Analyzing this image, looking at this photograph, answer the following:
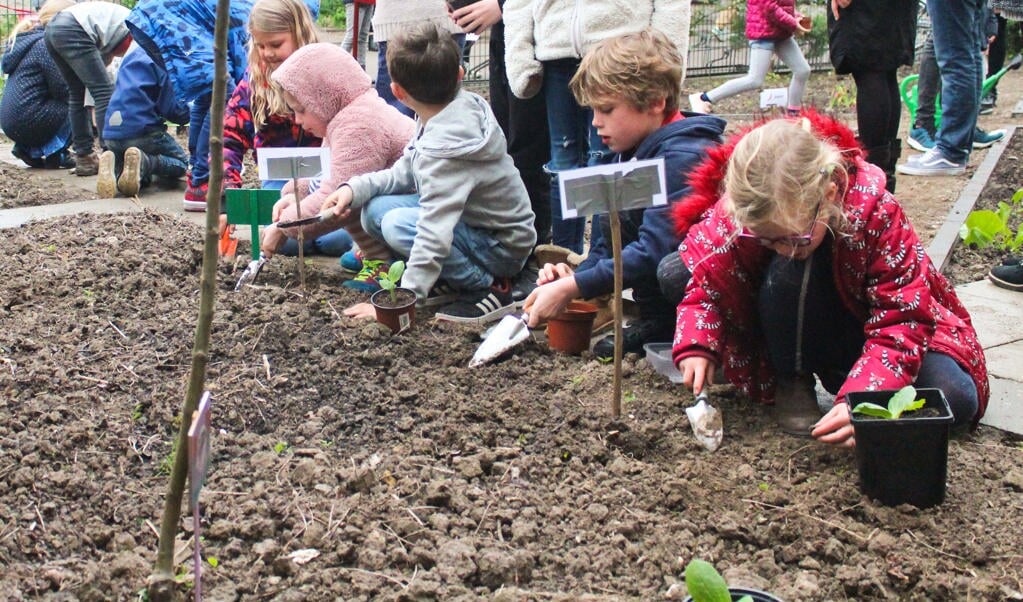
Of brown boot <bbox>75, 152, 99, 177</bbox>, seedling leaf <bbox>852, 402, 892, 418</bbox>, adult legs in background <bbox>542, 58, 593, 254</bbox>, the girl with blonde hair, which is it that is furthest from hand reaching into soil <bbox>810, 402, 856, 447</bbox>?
the girl with blonde hair

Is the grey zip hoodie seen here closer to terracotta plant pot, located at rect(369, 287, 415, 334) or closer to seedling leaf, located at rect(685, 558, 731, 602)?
terracotta plant pot, located at rect(369, 287, 415, 334)

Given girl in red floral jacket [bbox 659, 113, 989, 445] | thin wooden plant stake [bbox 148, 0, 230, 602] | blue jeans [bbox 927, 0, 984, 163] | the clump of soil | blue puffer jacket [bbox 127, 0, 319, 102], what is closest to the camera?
thin wooden plant stake [bbox 148, 0, 230, 602]

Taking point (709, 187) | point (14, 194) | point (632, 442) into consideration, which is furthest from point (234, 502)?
point (14, 194)

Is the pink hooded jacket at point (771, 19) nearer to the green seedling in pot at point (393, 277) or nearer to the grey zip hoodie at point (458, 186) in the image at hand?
the grey zip hoodie at point (458, 186)

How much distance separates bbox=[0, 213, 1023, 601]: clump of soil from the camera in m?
2.08

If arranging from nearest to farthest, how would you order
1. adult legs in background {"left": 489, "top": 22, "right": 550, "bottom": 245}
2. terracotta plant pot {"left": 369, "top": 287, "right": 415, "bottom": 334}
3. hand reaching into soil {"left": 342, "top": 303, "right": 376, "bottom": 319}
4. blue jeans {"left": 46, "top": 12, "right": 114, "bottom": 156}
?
terracotta plant pot {"left": 369, "top": 287, "right": 415, "bottom": 334} → hand reaching into soil {"left": 342, "top": 303, "right": 376, "bottom": 319} → adult legs in background {"left": 489, "top": 22, "right": 550, "bottom": 245} → blue jeans {"left": 46, "top": 12, "right": 114, "bottom": 156}

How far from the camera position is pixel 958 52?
5910 mm

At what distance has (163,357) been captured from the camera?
10.6 feet

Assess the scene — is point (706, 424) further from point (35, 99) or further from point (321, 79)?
point (35, 99)

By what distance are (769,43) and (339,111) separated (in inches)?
164

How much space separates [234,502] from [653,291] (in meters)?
1.64

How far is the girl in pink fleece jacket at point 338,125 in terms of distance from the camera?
4.09 meters

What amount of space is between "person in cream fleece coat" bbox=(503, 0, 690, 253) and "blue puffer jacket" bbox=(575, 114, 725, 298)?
1.63 ft

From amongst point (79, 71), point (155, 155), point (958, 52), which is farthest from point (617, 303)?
point (79, 71)
